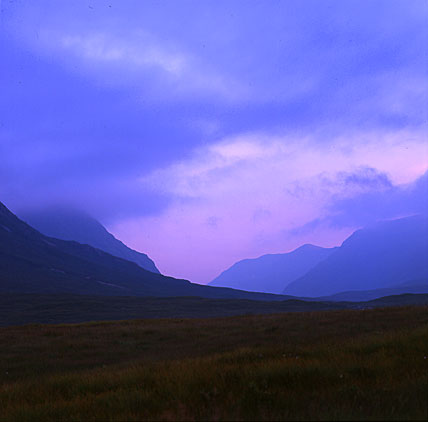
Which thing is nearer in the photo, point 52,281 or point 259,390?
point 259,390

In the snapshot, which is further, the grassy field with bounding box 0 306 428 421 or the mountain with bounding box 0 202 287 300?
the mountain with bounding box 0 202 287 300

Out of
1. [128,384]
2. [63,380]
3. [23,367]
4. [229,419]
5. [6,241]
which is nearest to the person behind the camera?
[229,419]

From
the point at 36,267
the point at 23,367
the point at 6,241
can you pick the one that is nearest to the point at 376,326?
the point at 23,367

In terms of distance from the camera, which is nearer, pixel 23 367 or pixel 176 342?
pixel 23 367

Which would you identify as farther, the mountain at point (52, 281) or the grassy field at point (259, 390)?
the mountain at point (52, 281)

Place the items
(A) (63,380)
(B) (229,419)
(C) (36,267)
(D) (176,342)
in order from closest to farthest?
(B) (229,419)
(A) (63,380)
(D) (176,342)
(C) (36,267)

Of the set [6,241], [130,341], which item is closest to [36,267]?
[6,241]

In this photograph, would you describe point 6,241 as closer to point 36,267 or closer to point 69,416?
point 36,267

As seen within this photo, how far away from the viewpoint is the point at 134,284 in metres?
195

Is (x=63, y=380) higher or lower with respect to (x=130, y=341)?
higher

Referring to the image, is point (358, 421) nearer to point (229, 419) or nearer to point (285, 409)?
point (285, 409)

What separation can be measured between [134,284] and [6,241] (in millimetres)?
67118

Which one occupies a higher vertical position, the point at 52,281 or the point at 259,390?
the point at 259,390

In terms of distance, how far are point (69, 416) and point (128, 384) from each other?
70.8 inches
